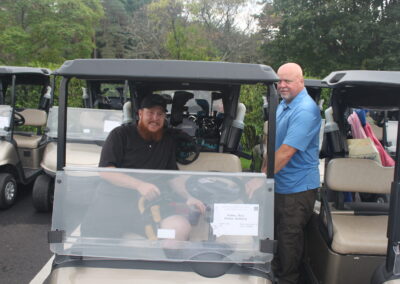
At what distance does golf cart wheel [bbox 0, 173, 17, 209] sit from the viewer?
181 inches

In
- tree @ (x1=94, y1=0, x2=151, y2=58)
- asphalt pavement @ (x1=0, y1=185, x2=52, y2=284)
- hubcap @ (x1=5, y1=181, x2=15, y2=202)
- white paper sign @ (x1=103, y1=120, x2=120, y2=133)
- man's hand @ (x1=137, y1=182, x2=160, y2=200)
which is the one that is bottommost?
asphalt pavement @ (x1=0, y1=185, x2=52, y2=284)

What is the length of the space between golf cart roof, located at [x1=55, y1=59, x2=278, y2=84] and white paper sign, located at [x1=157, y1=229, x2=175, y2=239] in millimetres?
729

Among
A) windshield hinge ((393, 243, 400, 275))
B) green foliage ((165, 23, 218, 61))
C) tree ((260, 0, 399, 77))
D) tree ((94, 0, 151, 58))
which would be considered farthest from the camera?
tree ((94, 0, 151, 58))

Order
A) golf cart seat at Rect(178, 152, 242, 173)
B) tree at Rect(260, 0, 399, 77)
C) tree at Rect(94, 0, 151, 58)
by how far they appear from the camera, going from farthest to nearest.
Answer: tree at Rect(94, 0, 151, 58) → tree at Rect(260, 0, 399, 77) → golf cart seat at Rect(178, 152, 242, 173)

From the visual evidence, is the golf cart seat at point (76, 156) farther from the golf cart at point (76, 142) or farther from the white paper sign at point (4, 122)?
the white paper sign at point (4, 122)

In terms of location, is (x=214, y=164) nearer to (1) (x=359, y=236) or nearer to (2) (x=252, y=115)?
(1) (x=359, y=236)

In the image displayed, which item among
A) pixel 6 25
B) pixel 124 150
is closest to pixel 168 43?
pixel 6 25

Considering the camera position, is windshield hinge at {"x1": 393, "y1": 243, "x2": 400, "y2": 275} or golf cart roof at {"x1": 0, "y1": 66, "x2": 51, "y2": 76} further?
golf cart roof at {"x1": 0, "y1": 66, "x2": 51, "y2": 76}

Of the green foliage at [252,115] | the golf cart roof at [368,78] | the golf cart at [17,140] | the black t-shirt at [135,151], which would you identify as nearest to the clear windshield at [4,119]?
the golf cart at [17,140]

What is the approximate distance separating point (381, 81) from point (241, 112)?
83.2 inches

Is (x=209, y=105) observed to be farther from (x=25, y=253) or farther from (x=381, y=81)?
(x=381, y=81)

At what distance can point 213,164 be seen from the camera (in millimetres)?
2910

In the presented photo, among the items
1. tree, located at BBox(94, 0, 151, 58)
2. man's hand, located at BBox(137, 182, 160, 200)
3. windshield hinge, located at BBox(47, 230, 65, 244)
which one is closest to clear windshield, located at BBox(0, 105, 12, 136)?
windshield hinge, located at BBox(47, 230, 65, 244)

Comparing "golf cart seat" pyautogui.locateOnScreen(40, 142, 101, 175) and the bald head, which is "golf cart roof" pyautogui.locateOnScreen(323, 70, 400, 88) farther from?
"golf cart seat" pyautogui.locateOnScreen(40, 142, 101, 175)
